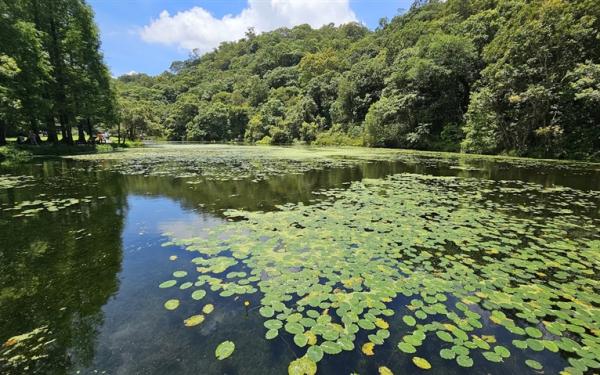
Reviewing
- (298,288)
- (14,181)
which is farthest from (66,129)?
(298,288)

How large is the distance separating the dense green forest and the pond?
15.5 metres

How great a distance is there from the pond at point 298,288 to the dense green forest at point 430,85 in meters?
15.5

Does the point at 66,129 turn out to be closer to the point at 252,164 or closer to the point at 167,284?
the point at 252,164

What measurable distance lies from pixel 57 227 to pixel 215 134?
67.6 m

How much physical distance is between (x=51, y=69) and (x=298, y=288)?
2529cm

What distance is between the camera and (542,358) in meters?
2.47

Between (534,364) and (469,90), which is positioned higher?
(469,90)

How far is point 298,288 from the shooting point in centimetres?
343

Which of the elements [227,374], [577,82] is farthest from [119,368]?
[577,82]

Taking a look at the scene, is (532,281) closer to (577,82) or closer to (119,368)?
(119,368)

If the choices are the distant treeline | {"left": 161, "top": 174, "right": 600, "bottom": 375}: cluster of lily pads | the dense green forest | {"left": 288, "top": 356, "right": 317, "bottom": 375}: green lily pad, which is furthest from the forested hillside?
{"left": 288, "top": 356, "right": 317, "bottom": 375}: green lily pad

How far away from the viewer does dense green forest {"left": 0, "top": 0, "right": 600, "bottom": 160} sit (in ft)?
60.5

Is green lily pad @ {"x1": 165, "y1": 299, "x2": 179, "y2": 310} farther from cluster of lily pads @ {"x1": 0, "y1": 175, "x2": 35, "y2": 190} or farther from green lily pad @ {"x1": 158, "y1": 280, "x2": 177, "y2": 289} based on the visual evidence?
cluster of lily pads @ {"x1": 0, "y1": 175, "x2": 35, "y2": 190}

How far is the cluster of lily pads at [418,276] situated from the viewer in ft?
8.64
